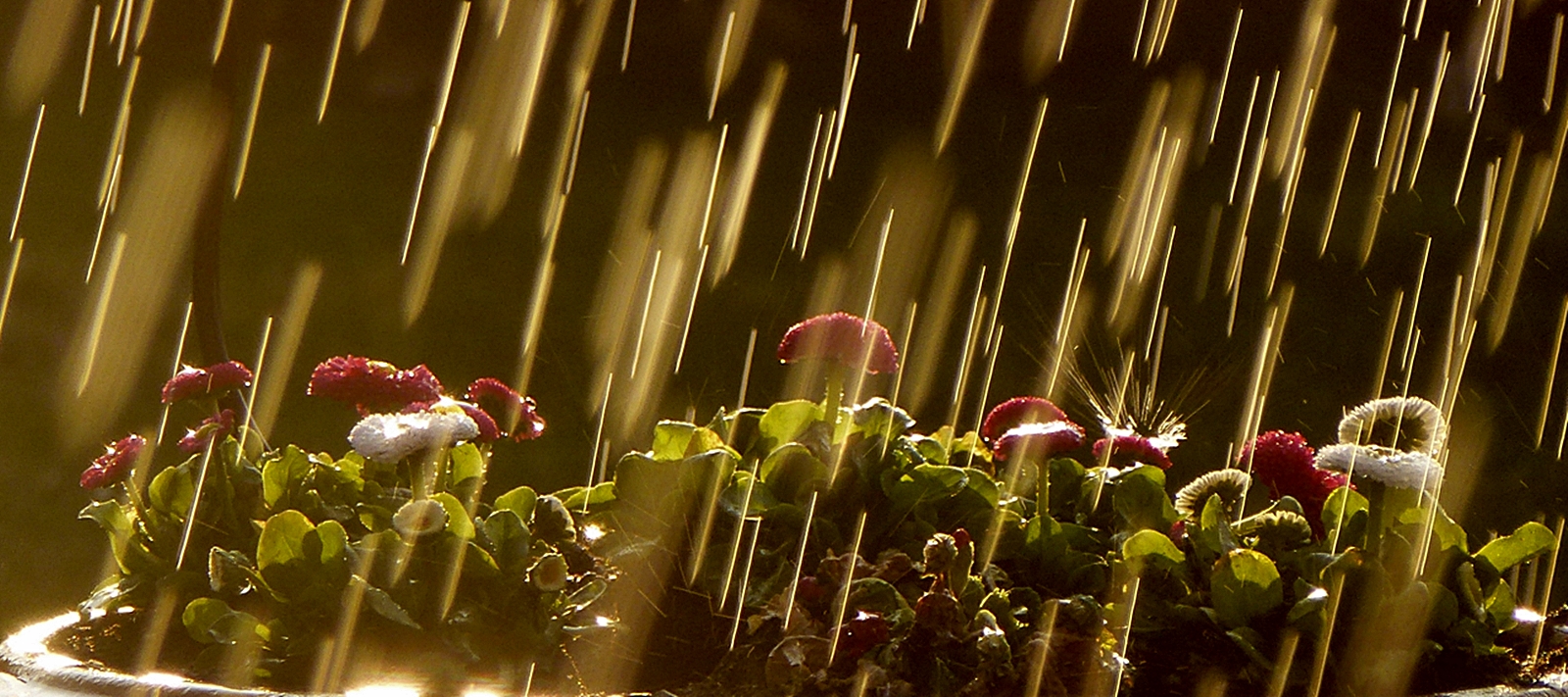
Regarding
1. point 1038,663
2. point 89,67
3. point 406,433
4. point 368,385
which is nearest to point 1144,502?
point 1038,663

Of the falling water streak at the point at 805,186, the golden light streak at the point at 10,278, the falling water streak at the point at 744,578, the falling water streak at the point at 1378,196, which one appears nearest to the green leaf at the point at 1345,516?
the falling water streak at the point at 744,578

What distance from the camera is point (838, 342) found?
1.77m

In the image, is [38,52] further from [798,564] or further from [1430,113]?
[1430,113]

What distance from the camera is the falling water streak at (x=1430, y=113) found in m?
3.18

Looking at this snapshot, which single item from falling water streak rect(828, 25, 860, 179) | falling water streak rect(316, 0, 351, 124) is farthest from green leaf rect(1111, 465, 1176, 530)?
falling water streak rect(316, 0, 351, 124)

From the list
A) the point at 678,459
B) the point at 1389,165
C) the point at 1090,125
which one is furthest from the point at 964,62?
the point at 678,459

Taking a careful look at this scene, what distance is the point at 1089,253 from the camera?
3.18m

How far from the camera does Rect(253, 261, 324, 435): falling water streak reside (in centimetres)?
337

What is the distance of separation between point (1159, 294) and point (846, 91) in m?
0.83

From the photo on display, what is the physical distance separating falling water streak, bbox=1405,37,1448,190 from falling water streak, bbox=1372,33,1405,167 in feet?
0.24

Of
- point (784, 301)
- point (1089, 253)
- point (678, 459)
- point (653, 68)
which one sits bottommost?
point (678, 459)

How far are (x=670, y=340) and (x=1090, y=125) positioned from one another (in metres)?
1.06

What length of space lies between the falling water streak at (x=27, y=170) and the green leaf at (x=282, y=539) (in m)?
2.40

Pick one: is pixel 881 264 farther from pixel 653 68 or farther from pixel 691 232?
pixel 653 68
